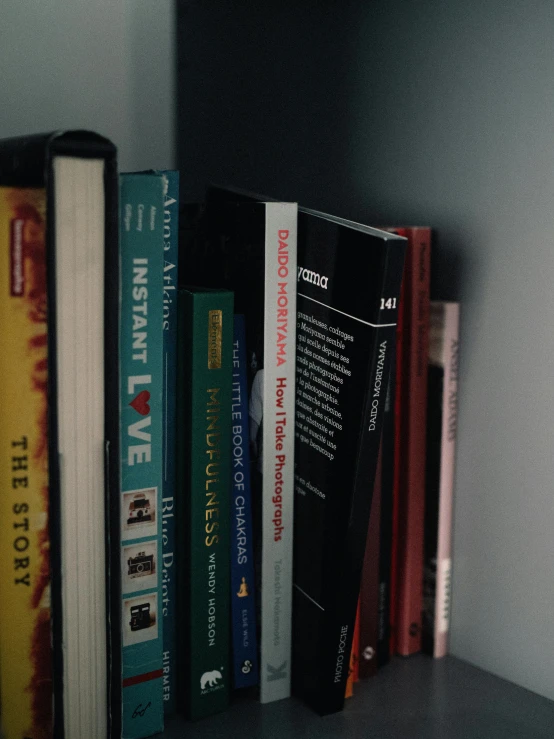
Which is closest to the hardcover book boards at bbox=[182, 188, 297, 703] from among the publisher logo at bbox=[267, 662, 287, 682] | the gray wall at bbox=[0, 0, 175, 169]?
the publisher logo at bbox=[267, 662, 287, 682]

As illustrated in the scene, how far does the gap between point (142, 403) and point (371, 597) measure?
27 centimetres

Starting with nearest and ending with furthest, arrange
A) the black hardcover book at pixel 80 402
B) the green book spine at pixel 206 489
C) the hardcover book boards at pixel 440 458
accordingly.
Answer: the black hardcover book at pixel 80 402 → the green book spine at pixel 206 489 → the hardcover book boards at pixel 440 458

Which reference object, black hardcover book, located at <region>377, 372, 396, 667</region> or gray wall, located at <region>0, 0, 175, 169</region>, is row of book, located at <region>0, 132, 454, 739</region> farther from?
gray wall, located at <region>0, 0, 175, 169</region>

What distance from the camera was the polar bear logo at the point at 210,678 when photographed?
0.62 meters

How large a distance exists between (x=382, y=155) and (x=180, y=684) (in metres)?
0.50

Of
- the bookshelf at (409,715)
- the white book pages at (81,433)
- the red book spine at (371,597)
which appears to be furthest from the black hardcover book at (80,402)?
the red book spine at (371,597)

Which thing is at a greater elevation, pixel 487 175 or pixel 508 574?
pixel 487 175

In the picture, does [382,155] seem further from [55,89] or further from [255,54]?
[55,89]

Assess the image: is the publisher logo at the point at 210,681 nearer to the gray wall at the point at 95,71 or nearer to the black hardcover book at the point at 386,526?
Answer: the black hardcover book at the point at 386,526

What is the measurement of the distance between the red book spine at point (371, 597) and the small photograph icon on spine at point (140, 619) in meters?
0.18

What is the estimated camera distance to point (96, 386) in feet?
1.67

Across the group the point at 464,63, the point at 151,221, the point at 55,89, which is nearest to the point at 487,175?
the point at 464,63

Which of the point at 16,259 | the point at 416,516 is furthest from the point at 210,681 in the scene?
the point at 16,259

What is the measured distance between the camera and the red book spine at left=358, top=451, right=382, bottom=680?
651 millimetres
